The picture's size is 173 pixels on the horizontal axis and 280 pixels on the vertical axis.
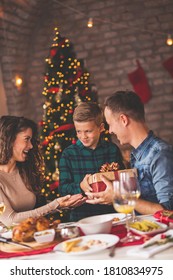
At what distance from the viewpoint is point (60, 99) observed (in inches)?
159

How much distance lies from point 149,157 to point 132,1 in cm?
326

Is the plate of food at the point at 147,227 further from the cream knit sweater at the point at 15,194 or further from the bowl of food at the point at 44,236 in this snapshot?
the cream knit sweater at the point at 15,194

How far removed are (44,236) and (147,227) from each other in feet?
1.17

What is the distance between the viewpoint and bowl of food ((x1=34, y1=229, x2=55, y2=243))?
1.52 meters

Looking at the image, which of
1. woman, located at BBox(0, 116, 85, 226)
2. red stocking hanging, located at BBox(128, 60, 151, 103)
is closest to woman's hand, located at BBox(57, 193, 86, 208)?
woman, located at BBox(0, 116, 85, 226)

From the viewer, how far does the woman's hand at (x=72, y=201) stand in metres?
2.03

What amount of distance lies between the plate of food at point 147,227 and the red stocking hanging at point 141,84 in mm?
3381

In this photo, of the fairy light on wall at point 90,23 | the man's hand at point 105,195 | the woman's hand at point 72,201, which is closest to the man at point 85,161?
the woman's hand at point 72,201

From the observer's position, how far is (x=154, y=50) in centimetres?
482

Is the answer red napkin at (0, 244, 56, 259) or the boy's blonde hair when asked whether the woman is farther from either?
red napkin at (0, 244, 56, 259)
